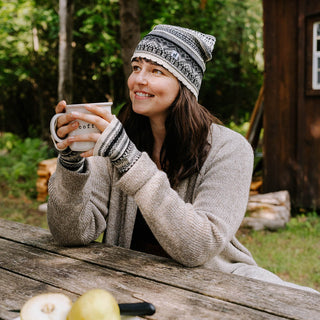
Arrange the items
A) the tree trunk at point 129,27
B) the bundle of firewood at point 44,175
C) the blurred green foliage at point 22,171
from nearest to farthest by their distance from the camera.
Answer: the tree trunk at point 129,27 < the bundle of firewood at point 44,175 < the blurred green foliage at point 22,171

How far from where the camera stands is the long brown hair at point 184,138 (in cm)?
200

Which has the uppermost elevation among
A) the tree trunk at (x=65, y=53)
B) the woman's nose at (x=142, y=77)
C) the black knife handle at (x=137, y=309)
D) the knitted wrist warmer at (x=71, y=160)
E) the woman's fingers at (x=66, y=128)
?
the tree trunk at (x=65, y=53)

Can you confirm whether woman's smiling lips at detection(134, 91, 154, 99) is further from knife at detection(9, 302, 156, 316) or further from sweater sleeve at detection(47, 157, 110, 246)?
knife at detection(9, 302, 156, 316)

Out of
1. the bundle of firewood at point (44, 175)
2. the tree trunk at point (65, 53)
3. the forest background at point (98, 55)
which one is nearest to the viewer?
the bundle of firewood at point (44, 175)

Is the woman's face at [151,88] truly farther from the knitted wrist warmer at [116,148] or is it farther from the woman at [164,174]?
the knitted wrist warmer at [116,148]

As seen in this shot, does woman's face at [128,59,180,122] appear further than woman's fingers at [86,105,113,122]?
Yes

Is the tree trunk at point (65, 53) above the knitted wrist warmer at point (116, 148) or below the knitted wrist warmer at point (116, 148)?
above

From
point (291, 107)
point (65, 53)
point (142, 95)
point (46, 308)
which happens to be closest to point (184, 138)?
point (142, 95)

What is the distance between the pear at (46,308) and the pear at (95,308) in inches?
2.0

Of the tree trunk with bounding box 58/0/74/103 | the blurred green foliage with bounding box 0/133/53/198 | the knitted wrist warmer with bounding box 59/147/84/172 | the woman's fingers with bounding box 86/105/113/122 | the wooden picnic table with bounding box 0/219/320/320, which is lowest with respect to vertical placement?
the blurred green foliage with bounding box 0/133/53/198

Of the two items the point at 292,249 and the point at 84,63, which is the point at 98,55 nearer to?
the point at 84,63

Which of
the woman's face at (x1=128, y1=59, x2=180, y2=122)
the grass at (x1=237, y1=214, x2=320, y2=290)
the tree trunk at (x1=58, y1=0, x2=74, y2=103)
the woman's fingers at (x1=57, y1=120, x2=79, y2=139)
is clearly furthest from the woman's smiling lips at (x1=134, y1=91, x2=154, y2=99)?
the tree trunk at (x1=58, y1=0, x2=74, y2=103)

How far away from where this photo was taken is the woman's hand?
1470 mm

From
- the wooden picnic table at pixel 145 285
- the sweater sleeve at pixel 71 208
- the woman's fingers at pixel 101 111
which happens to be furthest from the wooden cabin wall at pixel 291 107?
the woman's fingers at pixel 101 111
